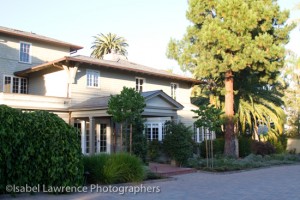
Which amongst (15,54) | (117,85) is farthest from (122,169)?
(15,54)

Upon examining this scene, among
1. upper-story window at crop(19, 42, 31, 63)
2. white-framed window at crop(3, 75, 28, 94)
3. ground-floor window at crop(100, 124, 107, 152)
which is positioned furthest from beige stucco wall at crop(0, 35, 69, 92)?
ground-floor window at crop(100, 124, 107, 152)

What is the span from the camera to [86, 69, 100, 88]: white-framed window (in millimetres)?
21844

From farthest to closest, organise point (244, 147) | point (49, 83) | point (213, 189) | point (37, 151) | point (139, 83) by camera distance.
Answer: point (244, 147)
point (139, 83)
point (49, 83)
point (213, 189)
point (37, 151)

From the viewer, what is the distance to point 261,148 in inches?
1086

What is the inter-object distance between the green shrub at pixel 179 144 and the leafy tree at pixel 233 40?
6.15 m

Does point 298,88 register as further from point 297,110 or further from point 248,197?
point 248,197

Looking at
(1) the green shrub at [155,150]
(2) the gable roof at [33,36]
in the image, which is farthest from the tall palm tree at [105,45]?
(1) the green shrub at [155,150]

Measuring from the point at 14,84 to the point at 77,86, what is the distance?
5518 millimetres

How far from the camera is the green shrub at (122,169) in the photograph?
11844 millimetres

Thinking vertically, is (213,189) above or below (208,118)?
below

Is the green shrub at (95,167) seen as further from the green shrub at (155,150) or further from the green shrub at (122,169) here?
the green shrub at (155,150)

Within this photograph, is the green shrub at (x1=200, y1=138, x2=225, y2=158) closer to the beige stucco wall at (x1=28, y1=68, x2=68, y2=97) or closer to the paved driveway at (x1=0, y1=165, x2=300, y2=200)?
the paved driveway at (x1=0, y1=165, x2=300, y2=200)

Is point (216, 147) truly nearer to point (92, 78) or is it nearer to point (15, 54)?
point (92, 78)

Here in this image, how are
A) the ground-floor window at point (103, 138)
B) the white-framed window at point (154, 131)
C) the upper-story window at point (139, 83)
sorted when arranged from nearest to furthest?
1. the ground-floor window at point (103, 138)
2. the white-framed window at point (154, 131)
3. the upper-story window at point (139, 83)
